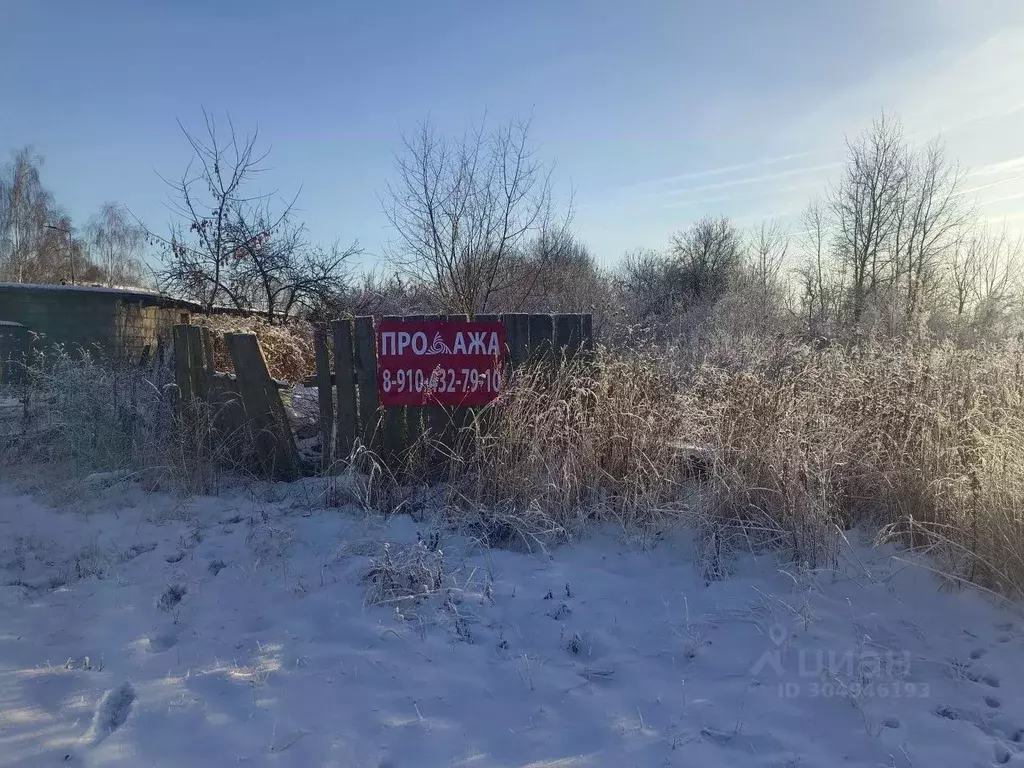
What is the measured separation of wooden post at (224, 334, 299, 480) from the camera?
537 cm

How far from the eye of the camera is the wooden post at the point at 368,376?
5219mm

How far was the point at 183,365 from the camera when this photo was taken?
5.83m

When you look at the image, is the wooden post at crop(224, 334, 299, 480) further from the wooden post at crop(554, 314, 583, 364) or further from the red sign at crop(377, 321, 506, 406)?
the wooden post at crop(554, 314, 583, 364)

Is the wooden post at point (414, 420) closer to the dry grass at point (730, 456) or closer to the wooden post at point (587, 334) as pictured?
the dry grass at point (730, 456)

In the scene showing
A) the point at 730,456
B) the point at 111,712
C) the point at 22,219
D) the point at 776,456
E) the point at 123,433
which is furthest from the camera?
the point at 22,219

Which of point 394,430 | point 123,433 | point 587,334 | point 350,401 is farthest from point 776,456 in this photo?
point 123,433

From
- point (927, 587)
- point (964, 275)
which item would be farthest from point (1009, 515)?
point (964, 275)

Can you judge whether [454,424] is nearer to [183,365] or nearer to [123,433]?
[183,365]

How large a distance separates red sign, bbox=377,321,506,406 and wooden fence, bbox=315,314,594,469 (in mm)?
69

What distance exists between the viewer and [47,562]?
12.9ft

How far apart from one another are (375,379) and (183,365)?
1887mm

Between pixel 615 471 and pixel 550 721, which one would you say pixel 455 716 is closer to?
pixel 550 721

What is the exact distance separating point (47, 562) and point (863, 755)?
4.24m
